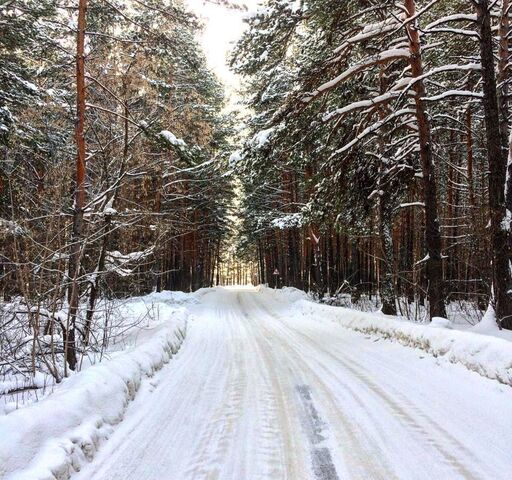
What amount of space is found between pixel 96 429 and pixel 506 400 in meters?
4.53

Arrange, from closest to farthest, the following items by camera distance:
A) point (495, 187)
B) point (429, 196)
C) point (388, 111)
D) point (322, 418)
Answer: point (322, 418), point (495, 187), point (429, 196), point (388, 111)

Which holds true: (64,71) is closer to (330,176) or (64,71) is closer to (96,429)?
(330,176)

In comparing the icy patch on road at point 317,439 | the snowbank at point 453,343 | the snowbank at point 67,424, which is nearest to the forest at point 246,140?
the snowbank at point 453,343

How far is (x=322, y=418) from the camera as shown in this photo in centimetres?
504

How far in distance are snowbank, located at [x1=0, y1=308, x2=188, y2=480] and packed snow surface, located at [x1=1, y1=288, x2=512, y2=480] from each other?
0.12 metres

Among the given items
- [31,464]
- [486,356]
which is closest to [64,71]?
[31,464]

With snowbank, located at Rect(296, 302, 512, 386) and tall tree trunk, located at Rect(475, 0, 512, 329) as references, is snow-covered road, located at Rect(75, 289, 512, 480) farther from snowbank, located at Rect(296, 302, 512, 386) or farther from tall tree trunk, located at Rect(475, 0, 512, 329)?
tall tree trunk, located at Rect(475, 0, 512, 329)

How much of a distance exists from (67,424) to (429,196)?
9.60 metres

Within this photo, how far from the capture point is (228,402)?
19.0 ft

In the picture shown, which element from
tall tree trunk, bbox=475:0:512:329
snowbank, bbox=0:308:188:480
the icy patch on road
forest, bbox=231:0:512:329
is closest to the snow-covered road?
the icy patch on road

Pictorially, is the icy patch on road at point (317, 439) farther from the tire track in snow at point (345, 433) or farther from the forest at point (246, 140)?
the forest at point (246, 140)

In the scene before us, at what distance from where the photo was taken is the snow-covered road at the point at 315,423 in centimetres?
376

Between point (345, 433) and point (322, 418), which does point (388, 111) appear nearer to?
→ point (322, 418)

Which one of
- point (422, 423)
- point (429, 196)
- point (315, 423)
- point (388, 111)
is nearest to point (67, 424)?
point (315, 423)
